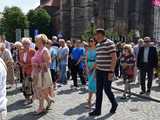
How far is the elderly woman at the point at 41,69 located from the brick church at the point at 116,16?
172 ft

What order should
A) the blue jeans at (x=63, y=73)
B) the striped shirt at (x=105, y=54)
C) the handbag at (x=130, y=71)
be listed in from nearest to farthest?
the striped shirt at (x=105, y=54) < the handbag at (x=130, y=71) < the blue jeans at (x=63, y=73)

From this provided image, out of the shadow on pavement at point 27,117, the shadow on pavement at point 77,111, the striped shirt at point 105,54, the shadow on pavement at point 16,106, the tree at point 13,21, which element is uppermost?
the tree at point 13,21

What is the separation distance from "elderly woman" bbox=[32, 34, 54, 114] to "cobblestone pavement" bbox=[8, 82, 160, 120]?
19.1 inches

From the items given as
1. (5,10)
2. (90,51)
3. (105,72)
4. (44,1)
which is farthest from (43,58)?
(44,1)

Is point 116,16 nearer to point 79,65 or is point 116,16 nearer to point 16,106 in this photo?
point 79,65

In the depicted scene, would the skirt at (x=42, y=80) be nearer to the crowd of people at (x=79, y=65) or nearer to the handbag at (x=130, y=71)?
the crowd of people at (x=79, y=65)

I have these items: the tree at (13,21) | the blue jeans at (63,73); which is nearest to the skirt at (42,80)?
the blue jeans at (63,73)

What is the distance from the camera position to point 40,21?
257 ft

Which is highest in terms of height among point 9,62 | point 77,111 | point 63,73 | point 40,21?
point 40,21

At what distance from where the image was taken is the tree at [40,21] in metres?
78.4

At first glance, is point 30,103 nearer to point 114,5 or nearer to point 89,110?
point 89,110

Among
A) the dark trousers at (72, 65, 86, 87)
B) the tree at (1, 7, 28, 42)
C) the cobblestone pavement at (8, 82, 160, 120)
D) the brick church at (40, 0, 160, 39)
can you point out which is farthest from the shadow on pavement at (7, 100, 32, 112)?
the tree at (1, 7, 28, 42)

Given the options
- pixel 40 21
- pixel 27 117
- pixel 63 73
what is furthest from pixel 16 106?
pixel 40 21

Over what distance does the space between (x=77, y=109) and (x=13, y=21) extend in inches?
2748
